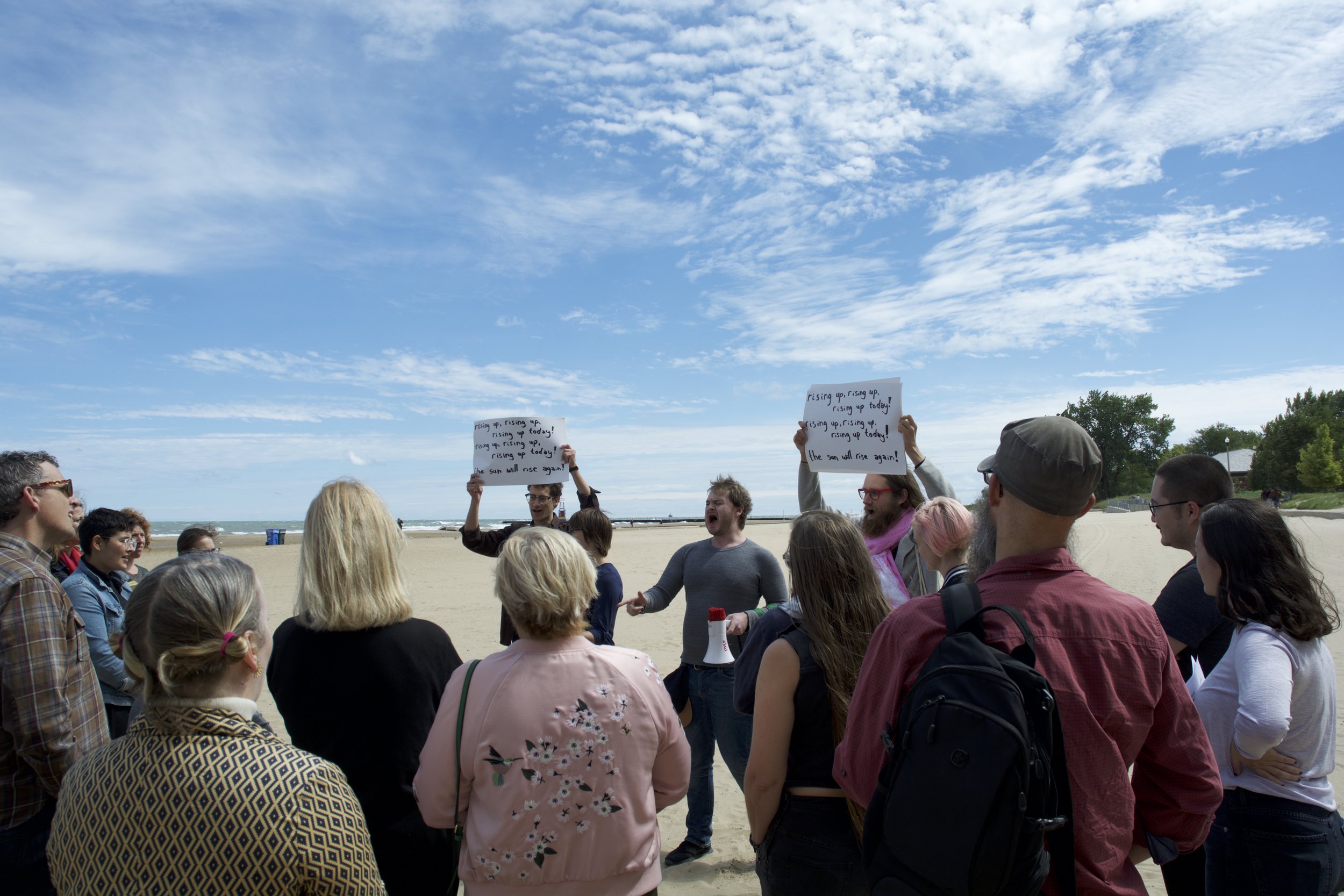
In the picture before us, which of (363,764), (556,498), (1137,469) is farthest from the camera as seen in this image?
(1137,469)

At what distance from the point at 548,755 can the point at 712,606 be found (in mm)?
2553

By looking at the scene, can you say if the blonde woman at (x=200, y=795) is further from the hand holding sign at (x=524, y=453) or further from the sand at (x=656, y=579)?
the hand holding sign at (x=524, y=453)

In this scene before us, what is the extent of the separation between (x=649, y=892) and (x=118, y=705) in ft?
11.9

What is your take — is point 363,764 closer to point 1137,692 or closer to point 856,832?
point 856,832

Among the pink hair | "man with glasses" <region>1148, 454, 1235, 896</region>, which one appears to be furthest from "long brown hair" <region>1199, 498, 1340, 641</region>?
the pink hair

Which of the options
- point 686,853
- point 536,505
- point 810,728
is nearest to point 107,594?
point 536,505

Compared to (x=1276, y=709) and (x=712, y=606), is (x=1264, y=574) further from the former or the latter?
(x=712, y=606)

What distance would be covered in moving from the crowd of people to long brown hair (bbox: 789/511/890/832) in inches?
0.4

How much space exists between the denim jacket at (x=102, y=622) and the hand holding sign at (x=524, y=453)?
2333mm

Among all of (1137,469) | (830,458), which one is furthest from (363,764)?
(1137,469)

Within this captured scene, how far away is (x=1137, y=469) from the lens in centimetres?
9275

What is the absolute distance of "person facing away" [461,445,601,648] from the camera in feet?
18.2

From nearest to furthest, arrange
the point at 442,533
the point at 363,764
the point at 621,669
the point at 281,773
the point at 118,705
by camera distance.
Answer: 1. the point at 281,773
2. the point at 621,669
3. the point at 363,764
4. the point at 118,705
5. the point at 442,533

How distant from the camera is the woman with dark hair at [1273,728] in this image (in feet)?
8.50
